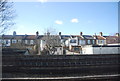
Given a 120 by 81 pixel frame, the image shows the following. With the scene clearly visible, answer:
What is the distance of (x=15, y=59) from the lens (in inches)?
595

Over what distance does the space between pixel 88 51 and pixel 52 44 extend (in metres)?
9.14

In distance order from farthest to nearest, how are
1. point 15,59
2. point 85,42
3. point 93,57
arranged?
point 85,42 → point 93,57 → point 15,59

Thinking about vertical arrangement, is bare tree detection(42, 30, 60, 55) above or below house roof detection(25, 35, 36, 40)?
below

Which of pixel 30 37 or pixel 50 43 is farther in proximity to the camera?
pixel 30 37

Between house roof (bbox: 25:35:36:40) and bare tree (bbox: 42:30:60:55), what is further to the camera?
house roof (bbox: 25:35:36:40)

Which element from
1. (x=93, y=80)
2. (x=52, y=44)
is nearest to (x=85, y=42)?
(x=52, y=44)

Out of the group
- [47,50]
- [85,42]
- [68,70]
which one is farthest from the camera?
[85,42]

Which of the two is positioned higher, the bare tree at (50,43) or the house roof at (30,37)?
the house roof at (30,37)

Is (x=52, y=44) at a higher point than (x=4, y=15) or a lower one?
lower

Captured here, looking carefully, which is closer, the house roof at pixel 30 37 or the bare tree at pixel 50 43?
the bare tree at pixel 50 43

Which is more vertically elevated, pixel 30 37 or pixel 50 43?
pixel 30 37

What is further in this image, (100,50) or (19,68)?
(100,50)

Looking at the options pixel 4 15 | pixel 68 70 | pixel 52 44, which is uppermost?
pixel 4 15

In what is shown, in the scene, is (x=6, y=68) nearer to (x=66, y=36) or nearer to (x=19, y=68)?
(x=19, y=68)
